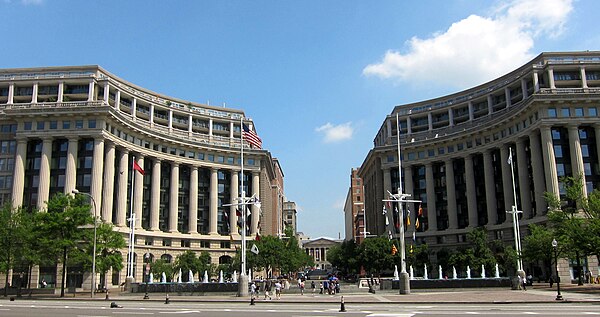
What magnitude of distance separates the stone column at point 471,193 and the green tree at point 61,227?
254 feet

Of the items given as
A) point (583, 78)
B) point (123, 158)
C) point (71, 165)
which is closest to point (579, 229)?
point (583, 78)

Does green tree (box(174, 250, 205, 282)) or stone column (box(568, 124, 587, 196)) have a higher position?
stone column (box(568, 124, 587, 196))

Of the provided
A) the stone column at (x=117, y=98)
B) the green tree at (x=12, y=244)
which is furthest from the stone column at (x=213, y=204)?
the green tree at (x=12, y=244)

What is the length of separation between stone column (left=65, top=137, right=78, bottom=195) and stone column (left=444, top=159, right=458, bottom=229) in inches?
3031

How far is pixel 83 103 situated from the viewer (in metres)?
93.2

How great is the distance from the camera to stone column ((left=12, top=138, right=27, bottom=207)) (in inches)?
3546

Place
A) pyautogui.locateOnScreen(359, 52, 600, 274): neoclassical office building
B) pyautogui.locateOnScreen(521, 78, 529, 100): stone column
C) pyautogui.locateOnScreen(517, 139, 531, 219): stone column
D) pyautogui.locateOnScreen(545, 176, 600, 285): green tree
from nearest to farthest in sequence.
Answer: pyautogui.locateOnScreen(545, 176, 600, 285): green tree
pyautogui.locateOnScreen(359, 52, 600, 274): neoclassical office building
pyautogui.locateOnScreen(517, 139, 531, 219): stone column
pyautogui.locateOnScreen(521, 78, 529, 100): stone column

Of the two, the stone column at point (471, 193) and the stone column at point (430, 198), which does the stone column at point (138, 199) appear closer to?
the stone column at point (430, 198)

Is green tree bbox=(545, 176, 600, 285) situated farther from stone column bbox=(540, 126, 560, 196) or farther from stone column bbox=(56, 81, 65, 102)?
stone column bbox=(56, 81, 65, 102)

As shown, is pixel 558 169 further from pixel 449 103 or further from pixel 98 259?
pixel 98 259

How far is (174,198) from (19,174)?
103 ft

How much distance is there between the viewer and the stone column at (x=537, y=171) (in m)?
88.6

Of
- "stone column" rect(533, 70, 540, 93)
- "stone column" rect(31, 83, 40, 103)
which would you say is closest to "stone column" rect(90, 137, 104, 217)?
"stone column" rect(31, 83, 40, 103)

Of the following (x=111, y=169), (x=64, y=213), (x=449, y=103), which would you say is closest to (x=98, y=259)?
(x=64, y=213)
